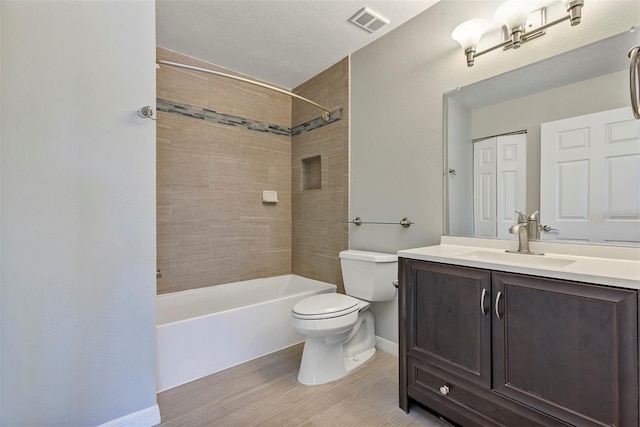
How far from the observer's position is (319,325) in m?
1.73

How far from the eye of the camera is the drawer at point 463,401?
1.12 metres

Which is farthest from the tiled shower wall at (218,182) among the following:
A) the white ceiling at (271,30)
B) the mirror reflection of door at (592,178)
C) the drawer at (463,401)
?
the mirror reflection of door at (592,178)

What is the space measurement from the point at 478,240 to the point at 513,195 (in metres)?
0.31

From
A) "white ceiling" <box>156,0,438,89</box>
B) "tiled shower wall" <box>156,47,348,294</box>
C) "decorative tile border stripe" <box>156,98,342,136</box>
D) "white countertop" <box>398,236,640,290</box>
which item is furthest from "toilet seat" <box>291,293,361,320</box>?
"white ceiling" <box>156,0,438,89</box>

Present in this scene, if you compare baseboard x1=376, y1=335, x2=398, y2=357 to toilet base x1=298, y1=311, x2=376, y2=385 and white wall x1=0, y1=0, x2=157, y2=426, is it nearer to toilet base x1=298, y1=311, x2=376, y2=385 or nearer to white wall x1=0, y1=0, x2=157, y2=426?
toilet base x1=298, y1=311, x2=376, y2=385

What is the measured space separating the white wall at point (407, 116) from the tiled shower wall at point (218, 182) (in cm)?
95

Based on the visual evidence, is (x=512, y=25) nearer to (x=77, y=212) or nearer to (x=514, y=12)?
(x=514, y=12)

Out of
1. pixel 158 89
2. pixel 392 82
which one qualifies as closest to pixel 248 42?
pixel 158 89

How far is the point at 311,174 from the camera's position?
308 centimetres

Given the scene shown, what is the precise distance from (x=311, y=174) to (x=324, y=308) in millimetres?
1628

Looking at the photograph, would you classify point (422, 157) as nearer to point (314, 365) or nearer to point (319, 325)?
point (319, 325)

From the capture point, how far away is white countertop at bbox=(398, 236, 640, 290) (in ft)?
3.15

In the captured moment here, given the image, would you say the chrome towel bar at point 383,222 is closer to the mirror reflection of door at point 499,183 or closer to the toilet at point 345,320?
the toilet at point 345,320

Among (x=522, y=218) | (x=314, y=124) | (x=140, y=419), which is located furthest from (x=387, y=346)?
(x=314, y=124)
